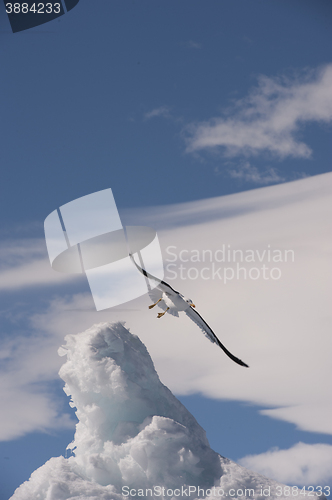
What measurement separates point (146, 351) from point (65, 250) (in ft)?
22.6

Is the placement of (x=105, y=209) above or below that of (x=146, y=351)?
above

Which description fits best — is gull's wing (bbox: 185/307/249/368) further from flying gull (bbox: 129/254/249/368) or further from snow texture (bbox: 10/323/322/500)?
snow texture (bbox: 10/323/322/500)

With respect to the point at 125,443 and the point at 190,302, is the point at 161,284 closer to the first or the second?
the point at 190,302

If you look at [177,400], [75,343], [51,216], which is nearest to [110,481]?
[177,400]

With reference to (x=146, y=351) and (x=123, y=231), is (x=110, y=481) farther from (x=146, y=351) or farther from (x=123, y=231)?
(x=123, y=231)

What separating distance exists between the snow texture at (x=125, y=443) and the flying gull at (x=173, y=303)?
288 cm

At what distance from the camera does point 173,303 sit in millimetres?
20422

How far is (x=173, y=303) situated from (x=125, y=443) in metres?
6.55

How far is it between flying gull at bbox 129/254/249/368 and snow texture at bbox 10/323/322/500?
2.88 metres

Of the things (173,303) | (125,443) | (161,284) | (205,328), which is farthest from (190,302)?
(125,443)

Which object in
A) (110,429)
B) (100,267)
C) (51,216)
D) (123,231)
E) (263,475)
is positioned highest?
(51,216)

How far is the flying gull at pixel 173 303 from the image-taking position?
20438 mm

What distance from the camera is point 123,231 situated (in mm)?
23531

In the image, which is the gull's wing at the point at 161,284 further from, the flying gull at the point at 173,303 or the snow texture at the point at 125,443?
the snow texture at the point at 125,443
